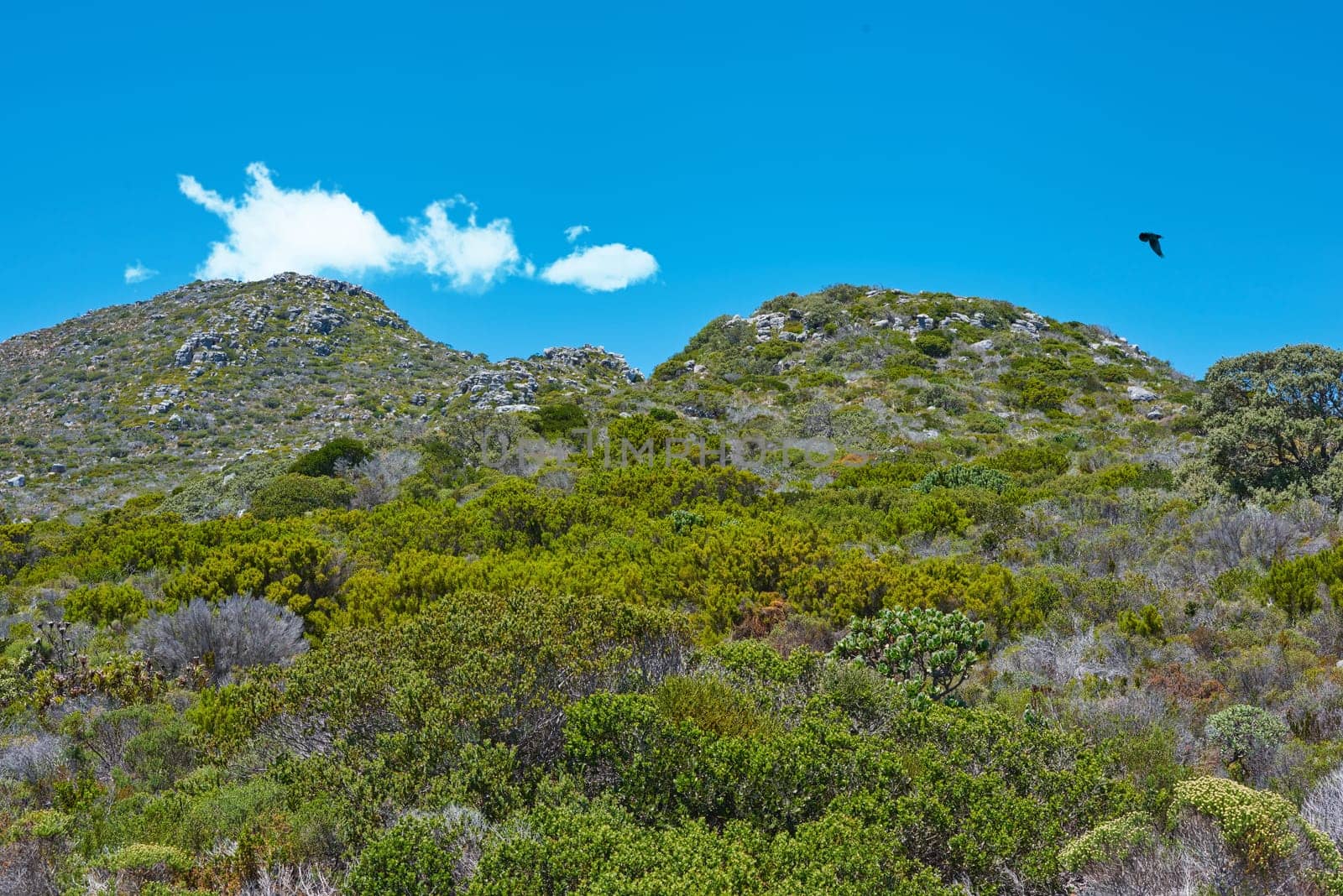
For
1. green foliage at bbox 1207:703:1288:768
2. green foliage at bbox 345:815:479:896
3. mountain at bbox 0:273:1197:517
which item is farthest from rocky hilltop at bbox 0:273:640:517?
green foliage at bbox 1207:703:1288:768

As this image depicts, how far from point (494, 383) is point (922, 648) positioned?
1228 inches

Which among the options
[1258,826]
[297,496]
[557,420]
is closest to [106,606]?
[297,496]

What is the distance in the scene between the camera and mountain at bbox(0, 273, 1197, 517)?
2672cm

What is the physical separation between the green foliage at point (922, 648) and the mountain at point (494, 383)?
1594cm

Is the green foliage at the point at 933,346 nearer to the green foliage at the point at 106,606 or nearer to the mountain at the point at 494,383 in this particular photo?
the mountain at the point at 494,383

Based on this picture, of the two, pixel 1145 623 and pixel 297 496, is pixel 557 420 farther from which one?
pixel 1145 623

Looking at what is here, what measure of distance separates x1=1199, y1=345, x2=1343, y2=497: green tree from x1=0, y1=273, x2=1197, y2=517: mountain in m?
7.85

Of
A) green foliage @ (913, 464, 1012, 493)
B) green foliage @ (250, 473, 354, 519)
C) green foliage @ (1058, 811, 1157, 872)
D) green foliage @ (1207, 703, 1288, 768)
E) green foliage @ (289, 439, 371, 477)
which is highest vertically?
green foliage @ (289, 439, 371, 477)

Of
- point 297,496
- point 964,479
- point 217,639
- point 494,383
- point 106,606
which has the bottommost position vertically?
point 217,639

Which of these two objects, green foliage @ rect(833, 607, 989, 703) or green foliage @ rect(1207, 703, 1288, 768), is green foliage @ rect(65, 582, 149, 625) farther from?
green foliage @ rect(1207, 703, 1288, 768)

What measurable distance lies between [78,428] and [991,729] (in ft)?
148

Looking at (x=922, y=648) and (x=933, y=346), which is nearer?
(x=922, y=648)

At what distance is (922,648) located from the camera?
6.78m

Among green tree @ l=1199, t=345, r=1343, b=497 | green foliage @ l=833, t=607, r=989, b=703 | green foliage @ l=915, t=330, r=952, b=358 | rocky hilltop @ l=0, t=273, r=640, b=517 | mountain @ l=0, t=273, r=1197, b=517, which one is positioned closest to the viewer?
green foliage @ l=833, t=607, r=989, b=703
